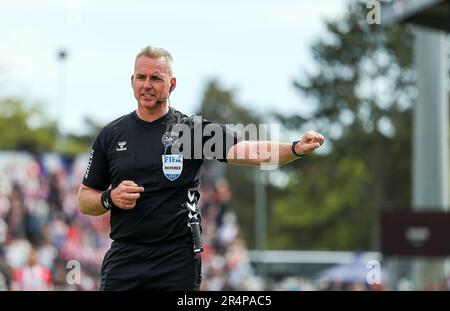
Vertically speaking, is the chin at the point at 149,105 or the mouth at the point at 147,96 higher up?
the mouth at the point at 147,96

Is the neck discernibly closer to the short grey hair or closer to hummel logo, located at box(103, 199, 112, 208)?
the short grey hair

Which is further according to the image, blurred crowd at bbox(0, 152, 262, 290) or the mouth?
blurred crowd at bbox(0, 152, 262, 290)

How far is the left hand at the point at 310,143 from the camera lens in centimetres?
563

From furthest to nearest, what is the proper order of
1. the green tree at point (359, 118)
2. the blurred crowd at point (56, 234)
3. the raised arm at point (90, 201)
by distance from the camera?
the green tree at point (359, 118) < the blurred crowd at point (56, 234) < the raised arm at point (90, 201)

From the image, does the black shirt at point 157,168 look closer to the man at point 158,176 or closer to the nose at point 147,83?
the man at point 158,176

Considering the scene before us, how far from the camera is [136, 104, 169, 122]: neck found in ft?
18.9

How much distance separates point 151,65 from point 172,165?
1.96 ft

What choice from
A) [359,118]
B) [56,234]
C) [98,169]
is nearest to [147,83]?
[98,169]

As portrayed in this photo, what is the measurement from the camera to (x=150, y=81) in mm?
5656

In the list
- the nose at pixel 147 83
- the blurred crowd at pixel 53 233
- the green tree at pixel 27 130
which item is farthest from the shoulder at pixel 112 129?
the green tree at pixel 27 130

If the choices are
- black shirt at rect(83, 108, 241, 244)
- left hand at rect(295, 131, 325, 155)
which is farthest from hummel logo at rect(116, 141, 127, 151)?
left hand at rect(295, 131, 325, 155)

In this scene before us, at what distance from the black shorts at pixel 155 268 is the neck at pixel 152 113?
756 millimetres

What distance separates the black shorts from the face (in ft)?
2.77

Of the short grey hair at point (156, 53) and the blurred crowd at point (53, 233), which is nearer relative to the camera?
the short grey hair at point (156, 53)
